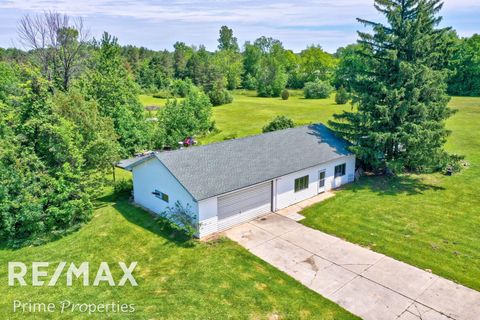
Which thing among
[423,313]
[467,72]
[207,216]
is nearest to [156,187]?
[207,216]

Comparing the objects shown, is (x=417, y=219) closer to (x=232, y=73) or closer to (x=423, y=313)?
(x=423, y=313)

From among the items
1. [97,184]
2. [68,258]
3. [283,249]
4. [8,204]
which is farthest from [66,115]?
[283,249]

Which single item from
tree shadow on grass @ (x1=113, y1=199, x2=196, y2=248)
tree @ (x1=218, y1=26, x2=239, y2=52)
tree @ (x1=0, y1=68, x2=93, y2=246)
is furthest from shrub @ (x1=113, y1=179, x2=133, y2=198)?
tree @ (x1=218, y1=26, x2=239, y2=52)

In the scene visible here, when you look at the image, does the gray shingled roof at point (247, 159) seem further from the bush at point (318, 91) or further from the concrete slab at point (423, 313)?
the bush at point (318, 91)

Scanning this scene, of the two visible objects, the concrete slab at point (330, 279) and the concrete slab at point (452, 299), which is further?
the concrete slab at point (330, 279)

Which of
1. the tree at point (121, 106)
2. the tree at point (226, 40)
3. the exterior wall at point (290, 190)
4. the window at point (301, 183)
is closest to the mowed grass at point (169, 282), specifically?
the exterior wall at point (290, 190)

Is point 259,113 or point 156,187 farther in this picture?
point 259,113
